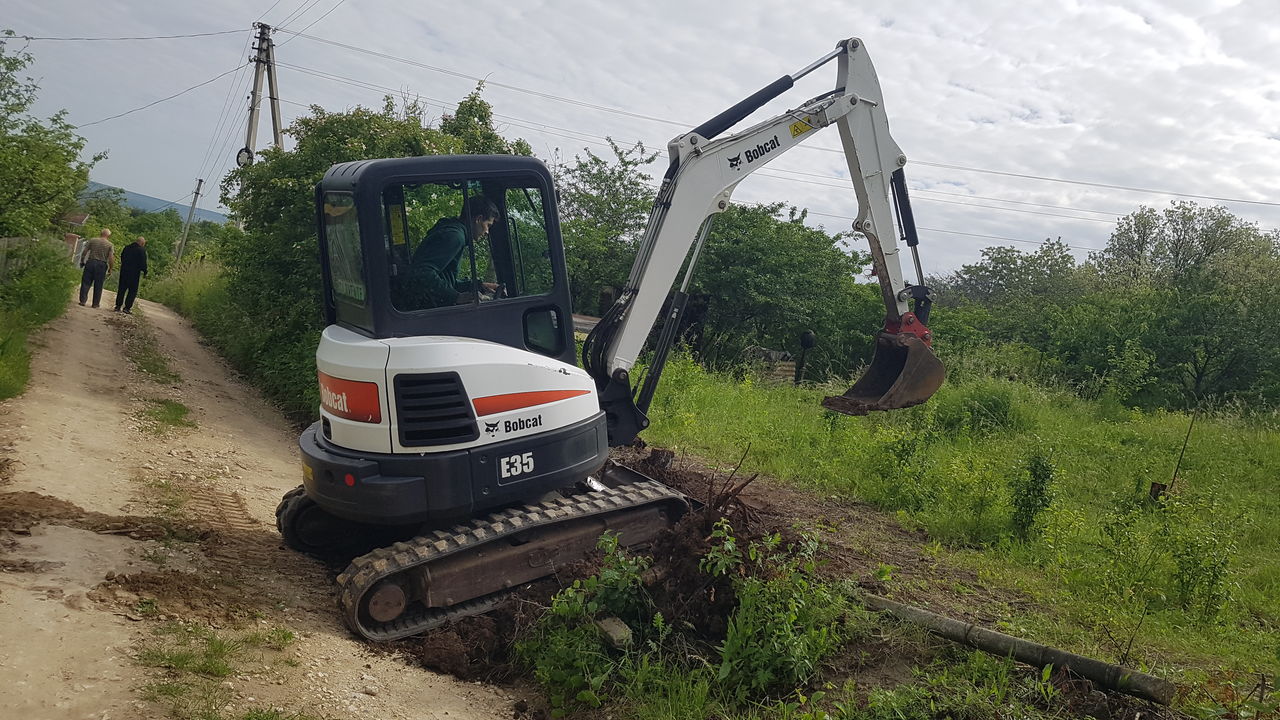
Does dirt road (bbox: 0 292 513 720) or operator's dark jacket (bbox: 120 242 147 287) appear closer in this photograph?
dirt road (bbox: 0 292 513 720)

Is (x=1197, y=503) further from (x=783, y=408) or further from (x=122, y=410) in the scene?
(x=122, y=410)

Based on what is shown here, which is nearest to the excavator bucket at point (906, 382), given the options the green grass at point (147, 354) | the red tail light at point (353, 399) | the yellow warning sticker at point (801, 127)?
the yellow warning sticker at point (801, 127)

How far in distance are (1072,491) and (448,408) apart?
6.54 meters

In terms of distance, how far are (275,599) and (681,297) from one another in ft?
10.5

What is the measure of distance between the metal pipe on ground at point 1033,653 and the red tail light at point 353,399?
9.48ft

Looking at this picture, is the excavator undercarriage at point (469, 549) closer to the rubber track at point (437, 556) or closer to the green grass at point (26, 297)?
the rubber track at point (437, 556)

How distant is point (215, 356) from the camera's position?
15.6 meters

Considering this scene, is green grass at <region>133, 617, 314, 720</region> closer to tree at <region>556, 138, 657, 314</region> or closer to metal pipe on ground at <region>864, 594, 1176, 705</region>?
metal pipe on ground at <region>864, 594, 1176, 705</region>

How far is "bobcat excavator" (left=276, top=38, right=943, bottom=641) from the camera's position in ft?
15.8

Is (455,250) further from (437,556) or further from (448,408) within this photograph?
(437,556)

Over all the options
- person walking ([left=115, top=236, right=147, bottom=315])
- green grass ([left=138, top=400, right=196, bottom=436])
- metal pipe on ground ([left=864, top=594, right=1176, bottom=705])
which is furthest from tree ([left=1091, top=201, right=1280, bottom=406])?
person walking ([left=115, top=236, right=147, bottom=315])

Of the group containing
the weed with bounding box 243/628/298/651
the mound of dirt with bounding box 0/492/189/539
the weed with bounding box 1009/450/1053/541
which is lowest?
the mound of dirt with bounding box 0/492/189/539

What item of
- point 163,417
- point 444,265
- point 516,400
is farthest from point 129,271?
point 516,400

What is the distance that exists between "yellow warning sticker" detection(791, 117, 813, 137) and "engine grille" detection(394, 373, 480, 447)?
3.33 metres
